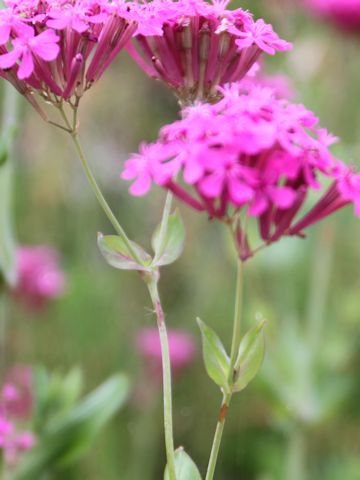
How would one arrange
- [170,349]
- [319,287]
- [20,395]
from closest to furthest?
[20,395] → [319,287] → [170,349]

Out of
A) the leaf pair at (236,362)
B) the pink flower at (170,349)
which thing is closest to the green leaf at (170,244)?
the leaf pair at (236,362)

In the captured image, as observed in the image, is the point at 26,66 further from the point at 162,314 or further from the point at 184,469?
the point at 184,469

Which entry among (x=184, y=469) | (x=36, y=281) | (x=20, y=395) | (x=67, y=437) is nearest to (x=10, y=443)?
(x=67, y=437)

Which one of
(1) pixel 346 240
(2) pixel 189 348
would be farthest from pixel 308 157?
(1) pixel 346 240

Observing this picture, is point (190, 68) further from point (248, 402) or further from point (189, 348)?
point (248, 402)

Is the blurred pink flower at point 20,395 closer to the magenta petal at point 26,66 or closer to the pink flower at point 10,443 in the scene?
the pink flower at point 10,443

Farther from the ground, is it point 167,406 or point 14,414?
point 167,406

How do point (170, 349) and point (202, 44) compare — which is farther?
point (170, 349)
